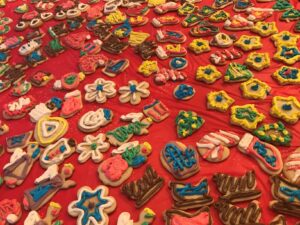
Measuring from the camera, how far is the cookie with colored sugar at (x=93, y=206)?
1867 mm

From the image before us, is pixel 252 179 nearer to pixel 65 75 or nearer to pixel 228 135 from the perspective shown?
pixel 228 135

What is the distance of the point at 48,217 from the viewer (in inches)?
76.2

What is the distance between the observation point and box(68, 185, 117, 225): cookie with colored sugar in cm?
187

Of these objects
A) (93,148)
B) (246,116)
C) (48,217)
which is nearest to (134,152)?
(93,148)

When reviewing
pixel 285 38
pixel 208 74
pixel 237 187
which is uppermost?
pixel 285 38

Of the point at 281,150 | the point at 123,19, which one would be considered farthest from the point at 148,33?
the point at 281,150

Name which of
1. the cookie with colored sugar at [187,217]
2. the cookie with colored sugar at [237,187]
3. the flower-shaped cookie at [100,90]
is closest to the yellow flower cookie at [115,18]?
the flower-shaped cookie at [100,90]

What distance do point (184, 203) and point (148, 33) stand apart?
1.64 metres

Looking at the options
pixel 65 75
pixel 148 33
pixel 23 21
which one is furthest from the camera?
pixel 23 21

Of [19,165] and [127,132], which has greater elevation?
[127,132]

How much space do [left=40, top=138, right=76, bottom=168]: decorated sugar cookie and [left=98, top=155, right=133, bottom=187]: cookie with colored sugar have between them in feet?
0.86

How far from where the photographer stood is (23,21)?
11.4 feet

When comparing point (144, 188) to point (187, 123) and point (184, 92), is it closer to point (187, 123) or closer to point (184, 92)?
point (187, 123)

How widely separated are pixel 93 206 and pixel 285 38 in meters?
1.81
